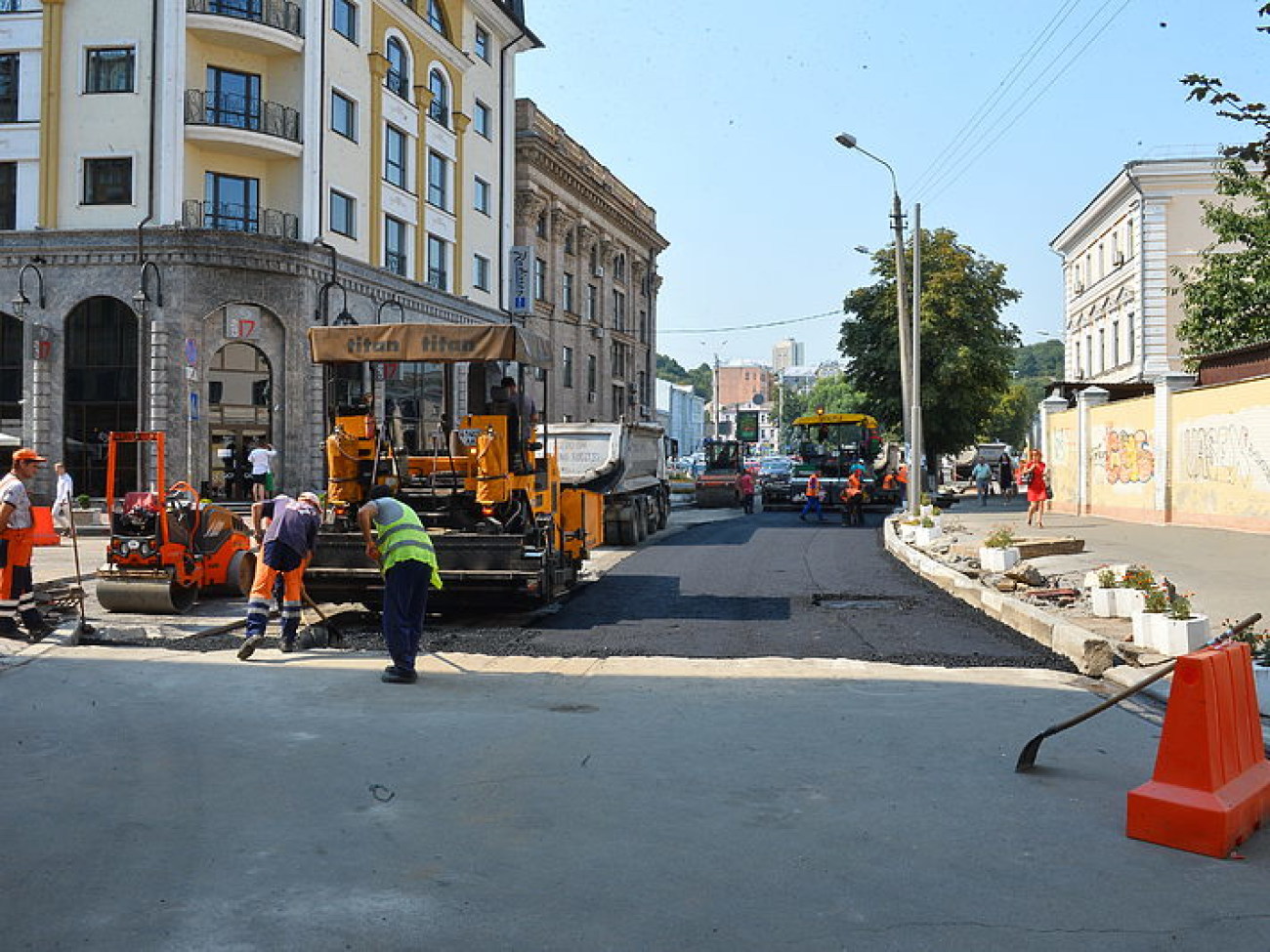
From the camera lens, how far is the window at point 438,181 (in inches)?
1423

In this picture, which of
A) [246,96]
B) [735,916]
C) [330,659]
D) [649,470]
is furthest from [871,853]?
[246,96]

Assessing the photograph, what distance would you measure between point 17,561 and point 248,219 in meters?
20.6

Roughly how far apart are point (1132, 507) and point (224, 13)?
2469 centimetres

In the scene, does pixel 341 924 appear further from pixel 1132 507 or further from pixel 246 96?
pixel 246 96

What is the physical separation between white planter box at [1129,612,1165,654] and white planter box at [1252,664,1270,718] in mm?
1569

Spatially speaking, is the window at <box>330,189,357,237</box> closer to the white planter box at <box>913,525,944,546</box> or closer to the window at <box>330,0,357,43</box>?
the window at <box>330,0,357,43</box>

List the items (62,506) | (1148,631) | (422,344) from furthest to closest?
1. (62,506)
2. (422,344)
3. (1148,631)

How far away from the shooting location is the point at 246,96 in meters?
28.9

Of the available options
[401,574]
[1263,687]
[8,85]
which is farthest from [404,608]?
[8,85]

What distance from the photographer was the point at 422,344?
1164cm

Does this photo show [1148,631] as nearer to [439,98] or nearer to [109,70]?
[109,70]

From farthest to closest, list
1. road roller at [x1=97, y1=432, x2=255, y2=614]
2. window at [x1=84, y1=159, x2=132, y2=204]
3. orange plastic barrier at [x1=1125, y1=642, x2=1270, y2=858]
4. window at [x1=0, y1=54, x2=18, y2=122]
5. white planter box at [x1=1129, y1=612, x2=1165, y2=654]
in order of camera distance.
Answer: window at [x1=0, y1=54, x2=18, y2=122] < window at [x1=84, y1=159, x2=132, y2=204] < road roller at [x1=97, y1=432, x2=255, y2=614] < white planter box at [x1=1129, y1=612, x2=1165, y2=654] < orange plastic barrier at [x1=1125, y1=642, x2=1270, y2=858]

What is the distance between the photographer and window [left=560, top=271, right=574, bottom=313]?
50938 mm

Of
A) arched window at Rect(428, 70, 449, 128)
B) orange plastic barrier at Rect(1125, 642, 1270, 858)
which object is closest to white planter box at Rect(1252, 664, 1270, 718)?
orange plastic barrier at Rect(1125, 642, 1270, 858)
